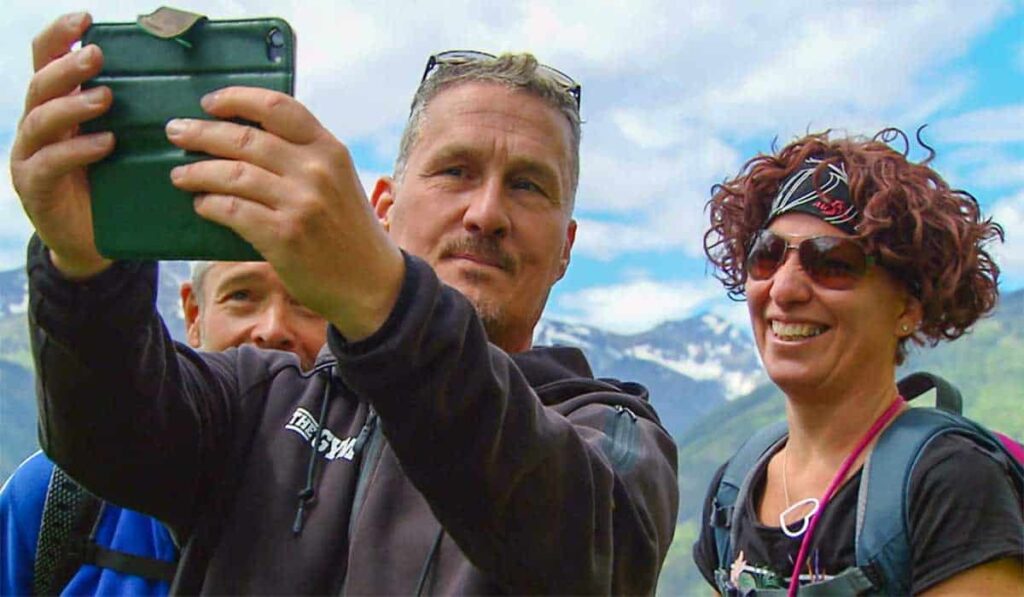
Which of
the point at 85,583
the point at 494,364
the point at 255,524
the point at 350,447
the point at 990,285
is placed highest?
the point at 990,285

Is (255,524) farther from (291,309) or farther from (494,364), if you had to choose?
(291,309)

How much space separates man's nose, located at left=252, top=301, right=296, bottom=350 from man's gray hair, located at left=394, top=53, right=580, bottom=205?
1.29 metres

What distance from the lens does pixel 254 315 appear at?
5.16 m

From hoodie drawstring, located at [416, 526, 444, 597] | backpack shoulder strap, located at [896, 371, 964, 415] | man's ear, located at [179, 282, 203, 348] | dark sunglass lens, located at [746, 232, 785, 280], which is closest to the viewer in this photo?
hoodie drawstring, located at [416, 526, 444, 597]

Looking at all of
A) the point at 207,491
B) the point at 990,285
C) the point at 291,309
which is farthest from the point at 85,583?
the point at 990,285

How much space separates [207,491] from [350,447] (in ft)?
1.37

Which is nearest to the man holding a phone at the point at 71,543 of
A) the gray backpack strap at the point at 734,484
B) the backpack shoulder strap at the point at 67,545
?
the backpack shoulder strap at the point at 67,545

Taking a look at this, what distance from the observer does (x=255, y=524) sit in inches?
118

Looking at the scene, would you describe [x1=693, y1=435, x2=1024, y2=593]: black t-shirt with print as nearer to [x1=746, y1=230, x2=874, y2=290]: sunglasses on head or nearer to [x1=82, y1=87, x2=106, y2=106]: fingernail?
[x1=746, y1=230, x2=874, y2=290]: sunglasses on head

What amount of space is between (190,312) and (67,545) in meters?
2.33

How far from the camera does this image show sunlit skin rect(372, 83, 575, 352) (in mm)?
3451

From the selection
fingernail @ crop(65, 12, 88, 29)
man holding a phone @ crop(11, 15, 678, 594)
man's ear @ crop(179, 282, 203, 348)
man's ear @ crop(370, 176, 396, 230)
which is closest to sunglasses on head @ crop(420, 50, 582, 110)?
man holding a phone @ crop(11, 15, 678, 594)

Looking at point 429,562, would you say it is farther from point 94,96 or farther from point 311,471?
point 94,96

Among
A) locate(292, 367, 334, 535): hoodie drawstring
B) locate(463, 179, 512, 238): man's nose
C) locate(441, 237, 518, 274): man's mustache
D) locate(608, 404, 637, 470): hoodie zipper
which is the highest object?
locate(463, 179, 512, 238): man's nose
